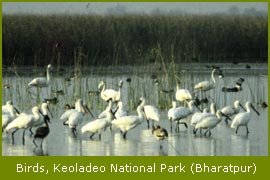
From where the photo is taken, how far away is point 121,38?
31.2 m

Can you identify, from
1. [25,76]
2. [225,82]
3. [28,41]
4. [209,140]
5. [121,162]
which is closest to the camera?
[121,162]

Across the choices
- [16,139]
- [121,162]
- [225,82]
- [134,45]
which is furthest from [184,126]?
[134,45]

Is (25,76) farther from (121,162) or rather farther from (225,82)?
(121,162)

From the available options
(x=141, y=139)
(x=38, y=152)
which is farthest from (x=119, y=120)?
(x=38, y=152)

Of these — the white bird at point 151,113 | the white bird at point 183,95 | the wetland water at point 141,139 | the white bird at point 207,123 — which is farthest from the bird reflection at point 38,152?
the white bird at point 183,95

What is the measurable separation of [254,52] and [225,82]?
8.14 meters

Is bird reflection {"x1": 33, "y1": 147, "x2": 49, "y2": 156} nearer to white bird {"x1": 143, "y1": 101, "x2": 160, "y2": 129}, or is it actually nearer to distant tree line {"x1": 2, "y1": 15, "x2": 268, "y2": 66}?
white bird {"x1": 143, "y1": 101, "x2": 160, "y2": 129}

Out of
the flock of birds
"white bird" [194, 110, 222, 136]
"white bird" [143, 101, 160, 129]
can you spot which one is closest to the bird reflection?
the flock of birds

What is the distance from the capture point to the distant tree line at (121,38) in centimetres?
3019

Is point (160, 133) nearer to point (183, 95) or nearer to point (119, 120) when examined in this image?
point (119, 120)

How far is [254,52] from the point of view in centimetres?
3234

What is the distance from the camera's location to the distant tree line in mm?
30188

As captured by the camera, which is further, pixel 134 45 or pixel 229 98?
pixel 134 45

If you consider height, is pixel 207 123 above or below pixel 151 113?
below
